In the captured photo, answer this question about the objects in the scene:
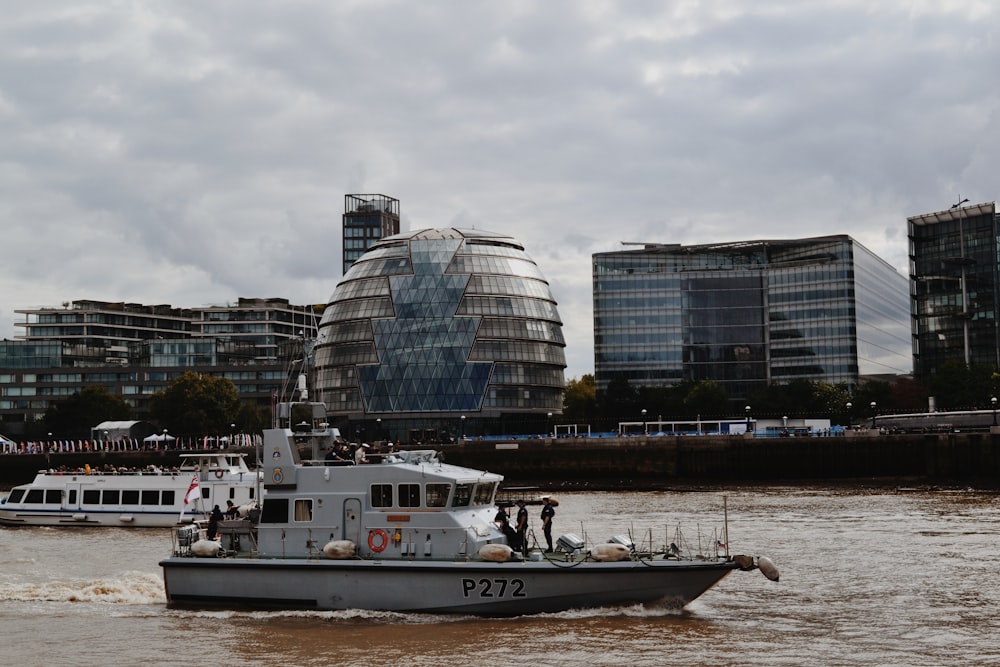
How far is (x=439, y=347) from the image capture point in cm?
13812

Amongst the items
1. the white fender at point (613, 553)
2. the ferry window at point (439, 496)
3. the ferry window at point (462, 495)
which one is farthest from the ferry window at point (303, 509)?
the white fender at point (613, 553)

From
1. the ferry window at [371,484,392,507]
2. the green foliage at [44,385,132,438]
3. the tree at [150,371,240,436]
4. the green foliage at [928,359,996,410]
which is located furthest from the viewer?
the green foliage at [44,385,132,438]

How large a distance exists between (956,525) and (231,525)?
28921mm

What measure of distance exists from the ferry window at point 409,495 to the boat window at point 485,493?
1527mm

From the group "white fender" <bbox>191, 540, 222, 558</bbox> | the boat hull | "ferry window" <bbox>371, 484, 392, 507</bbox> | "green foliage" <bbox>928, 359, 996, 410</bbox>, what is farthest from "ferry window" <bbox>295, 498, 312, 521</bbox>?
"green foliage" <bbox>928, 359, 996, 410</bbox>

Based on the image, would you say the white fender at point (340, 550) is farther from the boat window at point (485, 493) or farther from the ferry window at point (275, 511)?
the boat window at point (485, 493)

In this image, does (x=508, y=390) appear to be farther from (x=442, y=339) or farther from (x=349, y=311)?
(x=349, y=311)

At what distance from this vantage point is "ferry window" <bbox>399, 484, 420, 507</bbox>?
2780cm

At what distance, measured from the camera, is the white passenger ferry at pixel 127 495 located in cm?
5538

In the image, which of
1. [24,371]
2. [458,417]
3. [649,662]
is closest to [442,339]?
[458,417]

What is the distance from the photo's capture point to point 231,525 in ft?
98.5

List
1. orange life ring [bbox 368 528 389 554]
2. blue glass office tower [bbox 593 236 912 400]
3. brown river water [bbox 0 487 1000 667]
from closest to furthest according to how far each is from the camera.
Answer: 1. brown river water [bbox 0 487 1000 667]
2. orange life ring [bbox 368 528 389 554]
3. blue glass office tower [bbox 593 236 912 400]

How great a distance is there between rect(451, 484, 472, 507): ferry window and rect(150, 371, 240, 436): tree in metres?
115

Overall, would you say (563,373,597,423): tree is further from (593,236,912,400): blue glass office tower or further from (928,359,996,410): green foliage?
(928,359,996,410): green foliage
